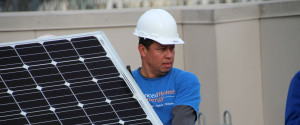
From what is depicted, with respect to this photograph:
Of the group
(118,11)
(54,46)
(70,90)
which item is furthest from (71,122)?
(118,11)

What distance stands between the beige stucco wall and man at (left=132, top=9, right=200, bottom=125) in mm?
3587

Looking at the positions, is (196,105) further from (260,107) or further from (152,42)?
(260,107)

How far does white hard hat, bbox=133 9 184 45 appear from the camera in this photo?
3996 millimetres

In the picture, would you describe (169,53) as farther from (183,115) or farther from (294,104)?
(294,104)

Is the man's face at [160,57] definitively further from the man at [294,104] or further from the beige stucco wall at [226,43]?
the beige stucco wall at [226,43]

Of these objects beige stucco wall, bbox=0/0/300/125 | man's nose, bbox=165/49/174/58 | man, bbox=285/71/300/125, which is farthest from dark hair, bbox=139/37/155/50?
beige stucco wall, bbox=0/0/300/125

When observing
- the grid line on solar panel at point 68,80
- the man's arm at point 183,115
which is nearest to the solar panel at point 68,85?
the grid line on solar panel at point 68,80

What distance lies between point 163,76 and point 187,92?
29 cm

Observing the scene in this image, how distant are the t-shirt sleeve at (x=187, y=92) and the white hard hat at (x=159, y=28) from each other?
29 cm

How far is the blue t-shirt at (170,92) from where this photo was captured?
151 inches

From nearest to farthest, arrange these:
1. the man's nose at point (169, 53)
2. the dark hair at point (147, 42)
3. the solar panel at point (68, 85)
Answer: the solar panel at point (68, 85) → the man's nose at point (169, 53) → the dark hair at point (147, 42)

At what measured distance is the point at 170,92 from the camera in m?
3.94

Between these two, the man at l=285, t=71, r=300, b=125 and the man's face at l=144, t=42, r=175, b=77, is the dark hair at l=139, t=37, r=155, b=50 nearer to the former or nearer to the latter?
the man's face at l=144, t=42, r=175, b=77

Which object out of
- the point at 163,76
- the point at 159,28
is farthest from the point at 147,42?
the point at 163,76
